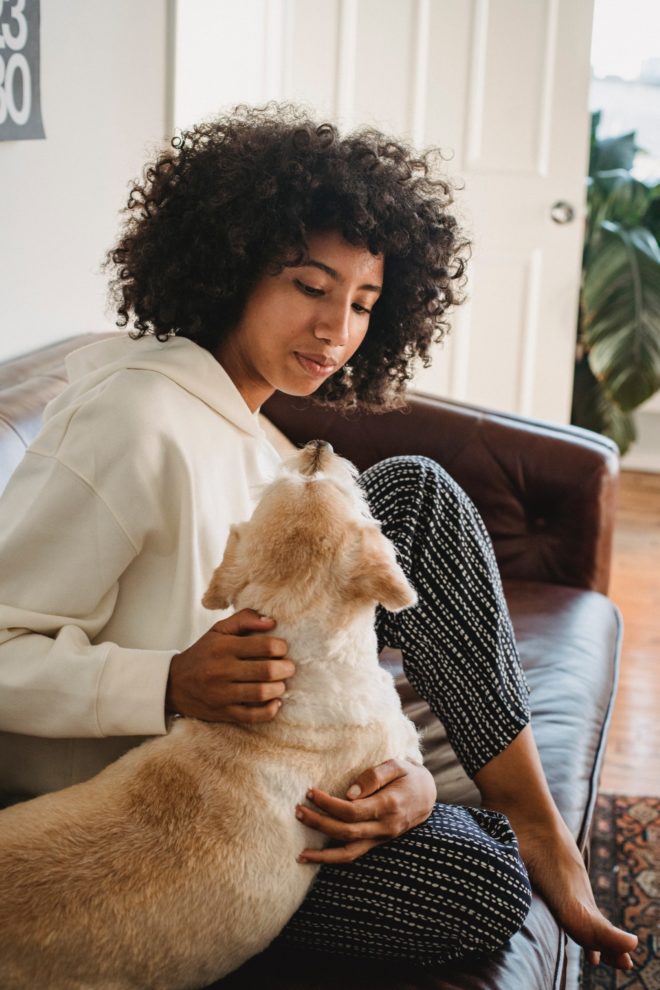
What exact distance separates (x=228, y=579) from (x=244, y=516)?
0.98 feet

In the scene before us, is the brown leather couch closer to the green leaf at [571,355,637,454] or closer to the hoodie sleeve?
the hoodie sleeve

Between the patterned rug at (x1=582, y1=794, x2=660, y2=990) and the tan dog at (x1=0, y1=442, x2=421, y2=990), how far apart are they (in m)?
0.91

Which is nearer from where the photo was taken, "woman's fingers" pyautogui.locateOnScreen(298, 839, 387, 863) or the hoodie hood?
"woman's fingers" pyautogui.locateOnScreen(298, 839, 387, 863)

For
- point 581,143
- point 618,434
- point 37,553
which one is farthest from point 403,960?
point 618,434

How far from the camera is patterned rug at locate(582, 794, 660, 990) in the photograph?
5.95 ft

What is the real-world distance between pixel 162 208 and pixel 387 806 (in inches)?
37.2

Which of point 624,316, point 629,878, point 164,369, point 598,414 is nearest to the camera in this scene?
point 164,369

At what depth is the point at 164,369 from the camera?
1.32 meters

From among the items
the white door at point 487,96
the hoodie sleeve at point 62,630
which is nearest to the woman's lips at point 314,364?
the hoodie sleeve at point 62,630

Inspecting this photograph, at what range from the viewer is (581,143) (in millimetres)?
3801

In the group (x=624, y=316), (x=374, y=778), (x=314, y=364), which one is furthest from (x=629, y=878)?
(x=624, y=316)

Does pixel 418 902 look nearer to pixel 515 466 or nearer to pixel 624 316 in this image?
pixel 515 466

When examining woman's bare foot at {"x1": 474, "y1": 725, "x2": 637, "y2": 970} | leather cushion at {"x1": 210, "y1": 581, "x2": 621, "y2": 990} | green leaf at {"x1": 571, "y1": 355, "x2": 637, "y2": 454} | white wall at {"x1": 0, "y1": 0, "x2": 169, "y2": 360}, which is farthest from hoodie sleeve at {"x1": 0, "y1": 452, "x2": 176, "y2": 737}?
green leaf at {"x1": 571, "y1": 355, "x2": 637, "y2": 454}

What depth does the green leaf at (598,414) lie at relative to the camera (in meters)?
4.50
